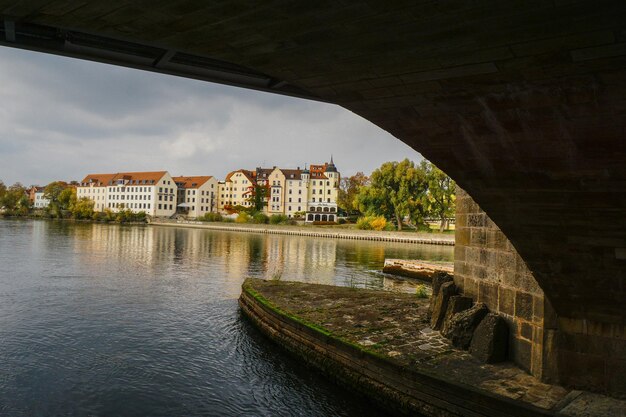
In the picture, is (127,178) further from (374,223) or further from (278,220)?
(374,223)

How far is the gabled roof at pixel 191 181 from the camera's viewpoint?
407ft

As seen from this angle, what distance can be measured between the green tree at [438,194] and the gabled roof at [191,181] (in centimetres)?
6955

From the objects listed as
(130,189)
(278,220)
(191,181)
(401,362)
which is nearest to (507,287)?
(401,362)

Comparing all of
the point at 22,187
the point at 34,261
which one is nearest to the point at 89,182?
the point at 22,187

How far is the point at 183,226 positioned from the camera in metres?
100

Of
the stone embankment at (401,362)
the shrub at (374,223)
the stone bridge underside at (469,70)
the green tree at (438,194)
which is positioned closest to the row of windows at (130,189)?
the shrub at (374,223)

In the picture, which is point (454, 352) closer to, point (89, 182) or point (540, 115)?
point (540, 115)

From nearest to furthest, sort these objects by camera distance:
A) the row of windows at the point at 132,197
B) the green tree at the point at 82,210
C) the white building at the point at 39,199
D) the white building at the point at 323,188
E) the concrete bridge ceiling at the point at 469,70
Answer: the concrete bridge ceiling at the point at 469,70 < the white building at the point at 323,188 < the green tree at the point at 82,210 < the row of windows at the point at 132,197 < the white building at the point at 39,199

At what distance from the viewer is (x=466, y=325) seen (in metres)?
10.9

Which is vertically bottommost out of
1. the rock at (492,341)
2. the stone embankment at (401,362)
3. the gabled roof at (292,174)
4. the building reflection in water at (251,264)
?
the building reflection in water at (251,264)

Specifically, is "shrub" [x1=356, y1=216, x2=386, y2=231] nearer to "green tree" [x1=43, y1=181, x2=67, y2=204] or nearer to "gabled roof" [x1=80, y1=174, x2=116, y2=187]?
"gabled roof" [x1=80, y1=174, x2=116, y2=187]

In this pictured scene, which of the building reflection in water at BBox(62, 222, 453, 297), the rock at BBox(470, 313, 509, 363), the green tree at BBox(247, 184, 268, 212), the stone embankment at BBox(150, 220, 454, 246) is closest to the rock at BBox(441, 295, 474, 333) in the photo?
the rock at BBox(470, 313, 509, 363)

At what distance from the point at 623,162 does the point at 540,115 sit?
Answer: 4.03 ft

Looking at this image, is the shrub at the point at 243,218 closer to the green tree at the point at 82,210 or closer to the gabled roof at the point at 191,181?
the gabled roof at the point at 191,181
